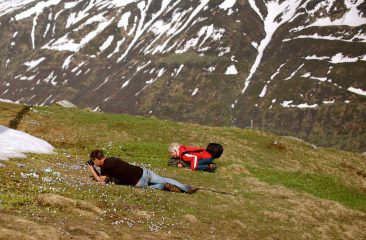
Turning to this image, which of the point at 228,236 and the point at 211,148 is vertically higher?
the point at 211,148

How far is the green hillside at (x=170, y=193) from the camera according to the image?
16.1 metres

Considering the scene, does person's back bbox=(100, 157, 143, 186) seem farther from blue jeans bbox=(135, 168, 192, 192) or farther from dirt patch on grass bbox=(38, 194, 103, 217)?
dirt patch on grass bbox=(38, 194, 103, 217)

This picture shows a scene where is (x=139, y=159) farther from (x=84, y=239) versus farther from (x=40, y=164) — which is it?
(x=84, y=239)

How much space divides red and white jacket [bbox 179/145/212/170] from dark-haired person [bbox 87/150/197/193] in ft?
20.0

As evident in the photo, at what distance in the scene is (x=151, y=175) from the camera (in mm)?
22969

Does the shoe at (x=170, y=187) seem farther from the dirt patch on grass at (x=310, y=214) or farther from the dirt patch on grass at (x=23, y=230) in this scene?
the dirt patch on grass at (x=23, y=230)

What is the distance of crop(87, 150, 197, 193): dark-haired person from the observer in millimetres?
21344

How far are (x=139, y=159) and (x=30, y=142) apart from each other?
838 centimetres

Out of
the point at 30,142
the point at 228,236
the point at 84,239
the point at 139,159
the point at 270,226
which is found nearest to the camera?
the point at 84,239

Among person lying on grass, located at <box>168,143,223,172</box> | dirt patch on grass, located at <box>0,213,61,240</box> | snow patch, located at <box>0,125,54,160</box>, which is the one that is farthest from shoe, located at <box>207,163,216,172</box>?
dirt patch on grass, located at <box>0,213,61,240</box>

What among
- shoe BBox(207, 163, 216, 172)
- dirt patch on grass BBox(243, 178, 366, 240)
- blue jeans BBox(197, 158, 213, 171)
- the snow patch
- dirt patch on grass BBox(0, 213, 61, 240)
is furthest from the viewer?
shoe BBox(207, 163, 216, 172)

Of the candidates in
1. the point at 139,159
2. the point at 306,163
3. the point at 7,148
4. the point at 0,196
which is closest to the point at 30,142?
the point at 7,148

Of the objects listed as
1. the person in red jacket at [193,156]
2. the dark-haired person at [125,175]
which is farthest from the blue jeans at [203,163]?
the dark-haired person at [125,175]

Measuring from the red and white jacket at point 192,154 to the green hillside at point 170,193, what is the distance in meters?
0.88
